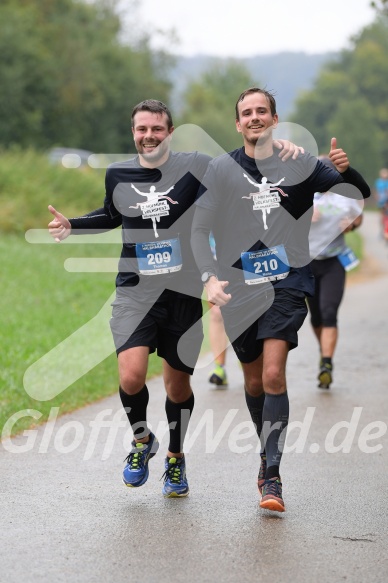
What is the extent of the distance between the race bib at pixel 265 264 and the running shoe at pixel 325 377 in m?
4.26

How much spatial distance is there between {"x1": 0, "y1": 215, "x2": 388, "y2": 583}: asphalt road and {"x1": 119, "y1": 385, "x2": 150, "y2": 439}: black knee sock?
37 cm

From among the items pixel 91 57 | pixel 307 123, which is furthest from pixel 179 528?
pixel 307 123

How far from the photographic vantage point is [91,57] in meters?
62.8

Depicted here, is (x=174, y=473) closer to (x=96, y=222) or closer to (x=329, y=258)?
(x=96, y=222)

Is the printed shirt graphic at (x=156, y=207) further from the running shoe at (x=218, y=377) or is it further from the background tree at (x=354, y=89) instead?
the background tree at (x=354, y=89)

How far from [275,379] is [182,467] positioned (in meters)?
0.89

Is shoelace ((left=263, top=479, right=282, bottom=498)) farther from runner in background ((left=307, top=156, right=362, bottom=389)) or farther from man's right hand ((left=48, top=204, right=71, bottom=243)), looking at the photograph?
runner in background ((left=307, top=156, right=362, bottom=389))

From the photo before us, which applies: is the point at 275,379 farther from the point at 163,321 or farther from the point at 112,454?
the point at 112,454

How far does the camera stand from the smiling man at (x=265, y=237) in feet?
18.7

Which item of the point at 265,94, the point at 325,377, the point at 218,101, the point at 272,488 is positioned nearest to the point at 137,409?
the point at 272,488

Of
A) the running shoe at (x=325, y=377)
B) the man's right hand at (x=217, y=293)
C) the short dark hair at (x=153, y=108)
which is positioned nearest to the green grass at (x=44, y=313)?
the running shoe at (x=325, y=377)

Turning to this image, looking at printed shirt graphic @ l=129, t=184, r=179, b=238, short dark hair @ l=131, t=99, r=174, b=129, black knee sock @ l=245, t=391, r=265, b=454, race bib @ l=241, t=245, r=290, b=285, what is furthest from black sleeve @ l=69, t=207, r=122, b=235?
black knee sock @ l=245, t=391, r=265, b=454

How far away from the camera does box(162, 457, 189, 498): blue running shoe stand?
6035 millimetres

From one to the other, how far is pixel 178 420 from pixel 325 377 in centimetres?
391
